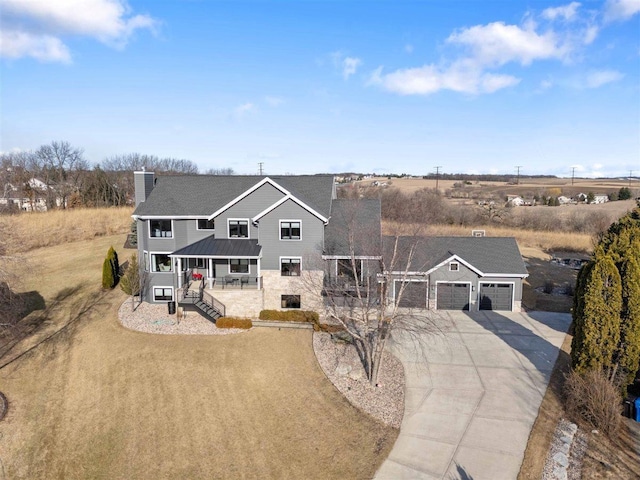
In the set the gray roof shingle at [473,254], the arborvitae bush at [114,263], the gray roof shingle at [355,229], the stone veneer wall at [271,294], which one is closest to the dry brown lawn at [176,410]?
the stone veneer wall at [271,294]

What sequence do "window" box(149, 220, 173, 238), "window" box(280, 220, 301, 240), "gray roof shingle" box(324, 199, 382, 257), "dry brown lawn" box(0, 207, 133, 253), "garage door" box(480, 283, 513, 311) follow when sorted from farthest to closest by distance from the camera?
"dry brown lawn" box(0, 207, 133, 253)
"garage door" box(480, 283, 513, 311)
"window" box(149, 220, 173, 238)
"window" box(280, 220, 301, 240)
"gray roof shingle" box(324, 199, 382, 257)

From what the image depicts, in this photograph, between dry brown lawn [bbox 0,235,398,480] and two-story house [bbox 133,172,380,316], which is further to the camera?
two-story house [bbox 133,172,380,316]

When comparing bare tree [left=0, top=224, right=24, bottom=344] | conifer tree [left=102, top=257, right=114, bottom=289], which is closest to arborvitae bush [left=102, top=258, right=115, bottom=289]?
conifer tree [left=102, top=257, right=114, bottom=289]

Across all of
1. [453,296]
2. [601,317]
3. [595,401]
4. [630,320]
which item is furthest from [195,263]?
[630,320]

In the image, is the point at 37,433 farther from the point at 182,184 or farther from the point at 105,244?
the point at 105,244

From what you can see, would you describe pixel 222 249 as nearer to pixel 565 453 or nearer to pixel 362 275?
pixel 362 275

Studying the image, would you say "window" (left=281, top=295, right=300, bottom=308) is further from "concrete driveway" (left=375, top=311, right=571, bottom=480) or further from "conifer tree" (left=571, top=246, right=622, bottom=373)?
"conifer tree" (left=571, top=246, right=622, bottom=373)

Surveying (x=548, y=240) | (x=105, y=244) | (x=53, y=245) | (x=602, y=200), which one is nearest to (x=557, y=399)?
(x=548, y=240)

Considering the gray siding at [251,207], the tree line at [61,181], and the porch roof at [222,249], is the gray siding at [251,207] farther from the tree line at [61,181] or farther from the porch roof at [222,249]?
the tree line at [61,181]

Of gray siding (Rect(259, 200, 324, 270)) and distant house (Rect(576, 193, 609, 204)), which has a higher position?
distant house (Rect(576, 193, 609, 204))
